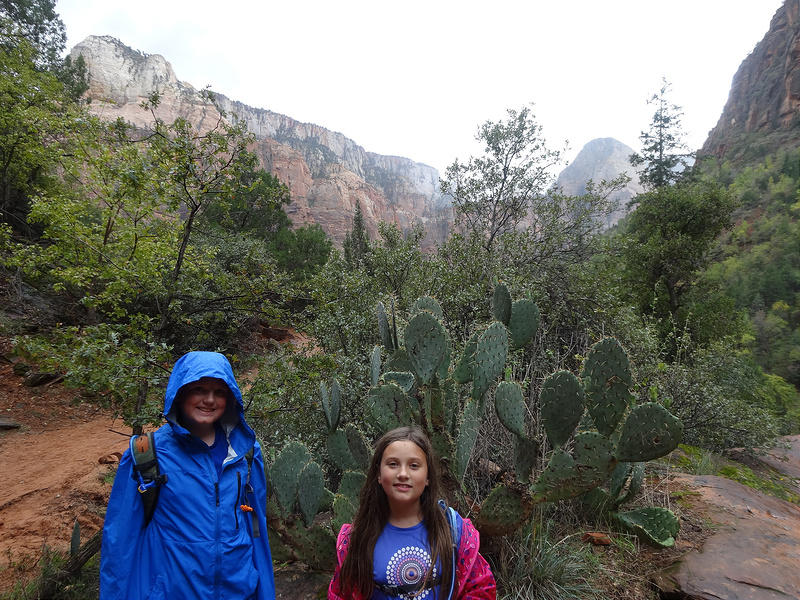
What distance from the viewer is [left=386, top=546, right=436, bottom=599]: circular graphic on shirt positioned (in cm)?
→ 123

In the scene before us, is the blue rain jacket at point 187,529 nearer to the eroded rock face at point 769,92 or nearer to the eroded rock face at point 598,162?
the eroded rock face at point 769,92

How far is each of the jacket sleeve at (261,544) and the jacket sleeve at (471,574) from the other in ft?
2.28

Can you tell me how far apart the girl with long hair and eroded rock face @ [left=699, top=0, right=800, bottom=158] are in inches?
1929

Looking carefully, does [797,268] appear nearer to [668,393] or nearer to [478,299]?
[668,393]

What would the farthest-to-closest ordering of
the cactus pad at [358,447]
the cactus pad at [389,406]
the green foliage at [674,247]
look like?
the green foliage at [674,247], the cactus pad at [358,447], the cactus pad at [389,406]

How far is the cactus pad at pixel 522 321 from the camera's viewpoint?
8.55ft

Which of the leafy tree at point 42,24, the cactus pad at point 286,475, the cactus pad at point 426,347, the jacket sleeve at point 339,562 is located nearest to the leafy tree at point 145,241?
the cactus pad at point 286,475

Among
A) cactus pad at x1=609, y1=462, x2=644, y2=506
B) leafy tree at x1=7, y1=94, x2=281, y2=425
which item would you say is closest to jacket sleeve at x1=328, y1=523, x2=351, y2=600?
cactus pad at x1=609, y1=462, x2=644, y2=506

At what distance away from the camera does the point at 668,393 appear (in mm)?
5078

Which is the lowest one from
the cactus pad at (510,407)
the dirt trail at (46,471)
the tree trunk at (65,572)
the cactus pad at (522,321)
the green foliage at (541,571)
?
the dirt trail at (46,471)

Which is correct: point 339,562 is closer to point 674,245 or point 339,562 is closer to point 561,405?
point 561,405

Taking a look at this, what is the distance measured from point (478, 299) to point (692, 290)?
921cm

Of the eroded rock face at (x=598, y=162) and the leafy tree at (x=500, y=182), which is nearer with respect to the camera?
the leafy tree at (x=500, y=182)

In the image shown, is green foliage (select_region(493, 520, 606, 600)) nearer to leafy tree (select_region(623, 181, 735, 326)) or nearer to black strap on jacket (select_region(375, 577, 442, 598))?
black strap on jacket (select_region(375, 577, 442, 598))
